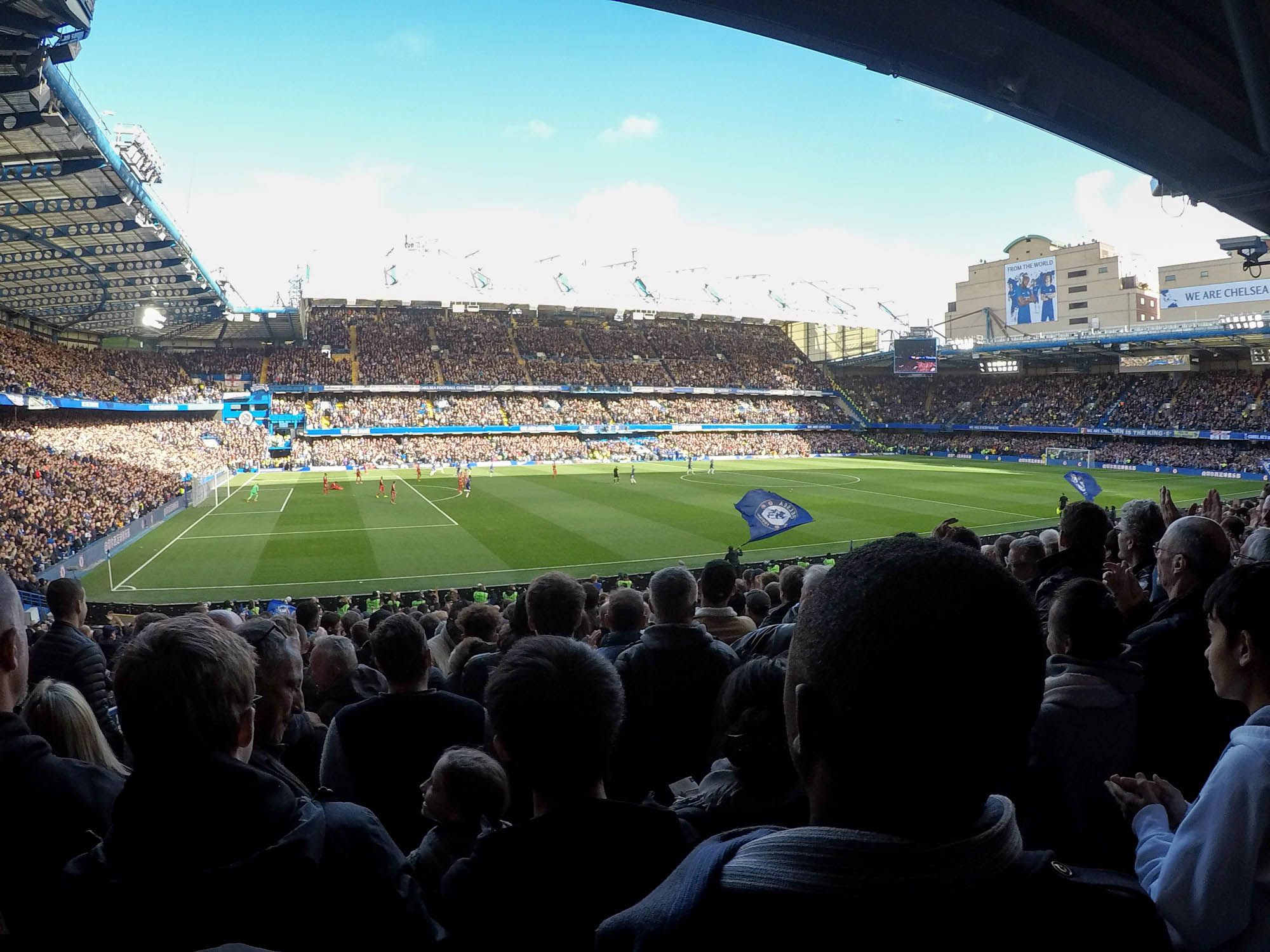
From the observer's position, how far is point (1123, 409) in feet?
210

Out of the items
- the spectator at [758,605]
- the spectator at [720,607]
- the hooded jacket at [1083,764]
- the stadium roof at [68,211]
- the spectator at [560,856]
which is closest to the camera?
the spectator at [560,856]

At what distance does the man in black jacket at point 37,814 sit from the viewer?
2.54 m

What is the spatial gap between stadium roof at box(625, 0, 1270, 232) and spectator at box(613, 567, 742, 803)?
4593 mm

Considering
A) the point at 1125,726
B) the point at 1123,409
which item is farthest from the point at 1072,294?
the point at 1125,726

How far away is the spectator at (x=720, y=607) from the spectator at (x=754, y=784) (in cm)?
334

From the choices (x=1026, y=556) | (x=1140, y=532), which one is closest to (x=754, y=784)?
(x=1140, y=532)

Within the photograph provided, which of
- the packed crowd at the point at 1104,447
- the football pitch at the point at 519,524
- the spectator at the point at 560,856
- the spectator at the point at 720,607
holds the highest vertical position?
the spectator at the point at 560,856

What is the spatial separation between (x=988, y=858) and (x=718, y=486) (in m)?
44.5

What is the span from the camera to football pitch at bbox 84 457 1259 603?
24656 mm

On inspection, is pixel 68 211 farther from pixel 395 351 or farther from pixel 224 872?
pixel 395 351

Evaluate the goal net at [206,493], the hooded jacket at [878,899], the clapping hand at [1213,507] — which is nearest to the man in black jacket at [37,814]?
the hooded jacket at [878,899]

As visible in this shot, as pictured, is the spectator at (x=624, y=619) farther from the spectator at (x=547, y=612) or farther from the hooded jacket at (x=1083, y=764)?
the hooded jacket at (x=1083, y=764)

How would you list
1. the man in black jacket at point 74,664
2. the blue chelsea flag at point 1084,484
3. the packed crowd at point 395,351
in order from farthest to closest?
the packed crowd at point 395,351 < the blue chelsea flag at point 1084,484 < the man in black jacket at point 74,664

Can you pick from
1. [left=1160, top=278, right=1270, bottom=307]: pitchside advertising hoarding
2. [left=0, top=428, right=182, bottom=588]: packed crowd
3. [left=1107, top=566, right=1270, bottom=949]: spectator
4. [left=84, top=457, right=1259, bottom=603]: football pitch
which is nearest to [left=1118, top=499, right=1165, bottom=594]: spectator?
[left=1107, top=566, right=1270, bottom=949]: spectator
